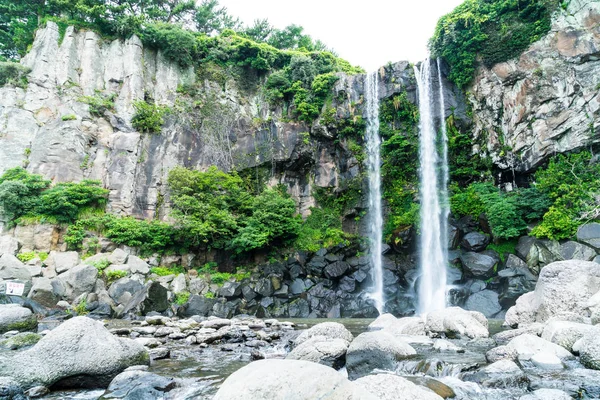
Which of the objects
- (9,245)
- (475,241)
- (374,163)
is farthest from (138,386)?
(374,163)

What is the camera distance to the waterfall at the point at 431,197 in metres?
18.3

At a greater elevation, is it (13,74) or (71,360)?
(13,74)

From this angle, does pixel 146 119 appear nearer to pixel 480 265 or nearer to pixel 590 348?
pixel 480 265

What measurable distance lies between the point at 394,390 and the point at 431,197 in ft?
62.3

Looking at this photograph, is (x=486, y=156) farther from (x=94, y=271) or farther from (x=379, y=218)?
(x=94, y=271)

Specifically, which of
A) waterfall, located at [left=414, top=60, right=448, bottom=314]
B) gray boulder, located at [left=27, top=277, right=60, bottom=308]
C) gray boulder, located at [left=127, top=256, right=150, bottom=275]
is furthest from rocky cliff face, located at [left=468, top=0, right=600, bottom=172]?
gray boulder, located at [left=27, top=277, right=60, bottom=308]

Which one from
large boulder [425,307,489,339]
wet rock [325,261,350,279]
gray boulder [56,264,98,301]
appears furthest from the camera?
wet rock [325,261,350,279]

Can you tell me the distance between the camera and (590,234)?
49.0 feet

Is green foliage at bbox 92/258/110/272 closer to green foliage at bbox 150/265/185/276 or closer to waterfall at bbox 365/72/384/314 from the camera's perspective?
green foliage at bbox 150/265/185/276

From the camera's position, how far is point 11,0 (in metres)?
25.2

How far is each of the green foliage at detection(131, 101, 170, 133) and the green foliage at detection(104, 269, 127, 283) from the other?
10.0 metres

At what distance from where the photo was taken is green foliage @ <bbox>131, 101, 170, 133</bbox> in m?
23.5

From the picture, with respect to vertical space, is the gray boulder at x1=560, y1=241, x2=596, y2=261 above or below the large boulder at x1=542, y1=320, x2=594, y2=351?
above

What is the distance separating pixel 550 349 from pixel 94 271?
56.2 feet
